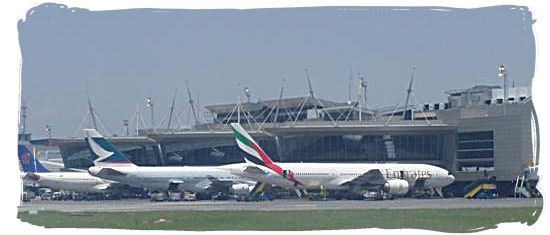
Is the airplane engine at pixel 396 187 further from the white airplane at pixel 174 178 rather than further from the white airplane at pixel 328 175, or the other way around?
the white airplane at pixel 174 178

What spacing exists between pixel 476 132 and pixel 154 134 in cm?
2392

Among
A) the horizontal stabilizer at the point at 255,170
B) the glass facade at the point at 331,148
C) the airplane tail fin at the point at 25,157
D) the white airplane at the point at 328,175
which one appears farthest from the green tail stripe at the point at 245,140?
the airplane tail fin at the point at 25,157

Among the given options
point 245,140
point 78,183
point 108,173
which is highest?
point 245,140

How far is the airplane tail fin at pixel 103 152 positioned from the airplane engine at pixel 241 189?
8.44 m

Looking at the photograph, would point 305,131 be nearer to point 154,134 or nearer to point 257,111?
point 257,111

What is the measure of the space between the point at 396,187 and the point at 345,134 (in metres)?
17.3

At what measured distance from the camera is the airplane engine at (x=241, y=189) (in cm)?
4147

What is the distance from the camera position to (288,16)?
28.8 ft

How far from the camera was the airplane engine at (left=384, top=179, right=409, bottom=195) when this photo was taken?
125ft

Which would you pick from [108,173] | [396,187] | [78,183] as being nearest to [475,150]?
[396,187]

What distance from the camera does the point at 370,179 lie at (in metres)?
39.5

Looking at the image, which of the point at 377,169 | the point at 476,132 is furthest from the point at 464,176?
the point at 377,169

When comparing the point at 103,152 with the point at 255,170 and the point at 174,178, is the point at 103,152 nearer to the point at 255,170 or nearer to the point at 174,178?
the point at 174,178

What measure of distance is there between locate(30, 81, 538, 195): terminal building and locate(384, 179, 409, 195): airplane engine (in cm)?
983
